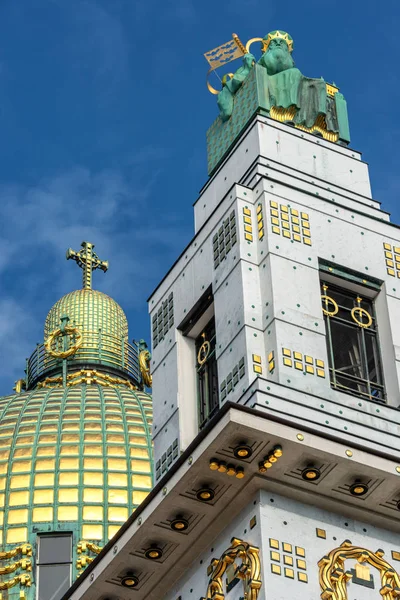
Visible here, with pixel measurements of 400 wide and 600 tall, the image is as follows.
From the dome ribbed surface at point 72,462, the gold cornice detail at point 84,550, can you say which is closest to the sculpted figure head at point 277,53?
the gold cornice detail at point 84,550

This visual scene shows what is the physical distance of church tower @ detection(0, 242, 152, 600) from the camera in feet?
195

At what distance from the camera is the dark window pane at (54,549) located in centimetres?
5928

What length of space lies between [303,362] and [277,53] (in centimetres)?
933

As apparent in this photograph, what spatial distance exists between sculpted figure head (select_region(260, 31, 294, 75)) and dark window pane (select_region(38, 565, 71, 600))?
21.9 m

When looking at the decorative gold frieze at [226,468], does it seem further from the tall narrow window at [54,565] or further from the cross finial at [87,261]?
the cross finial at [87,261]

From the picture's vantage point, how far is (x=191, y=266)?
36.5m

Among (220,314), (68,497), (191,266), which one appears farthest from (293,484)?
(68,497)

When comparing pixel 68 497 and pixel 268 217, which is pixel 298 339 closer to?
pixel 268 217

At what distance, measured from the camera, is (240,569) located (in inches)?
1216

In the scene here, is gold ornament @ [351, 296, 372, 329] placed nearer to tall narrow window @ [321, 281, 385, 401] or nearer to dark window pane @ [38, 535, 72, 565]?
tall narrow window @ [321, 281, 385, 401]

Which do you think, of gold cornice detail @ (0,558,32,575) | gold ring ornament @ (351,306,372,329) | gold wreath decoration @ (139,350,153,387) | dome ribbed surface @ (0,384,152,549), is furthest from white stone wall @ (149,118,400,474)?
gold wreath decoration @ (139,350,153,387)

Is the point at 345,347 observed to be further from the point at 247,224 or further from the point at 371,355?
the point at 247,224

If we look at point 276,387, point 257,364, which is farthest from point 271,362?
point 276,387

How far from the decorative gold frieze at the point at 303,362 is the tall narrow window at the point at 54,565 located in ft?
86.0
